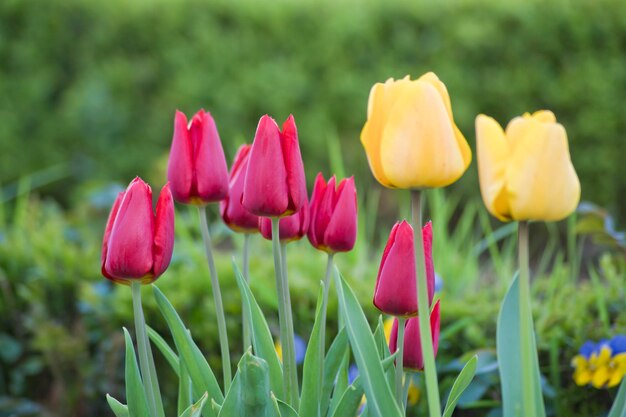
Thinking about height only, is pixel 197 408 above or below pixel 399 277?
below

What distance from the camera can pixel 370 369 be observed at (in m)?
1.20

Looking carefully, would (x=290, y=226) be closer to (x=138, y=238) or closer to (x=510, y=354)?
(x=138, y=238)

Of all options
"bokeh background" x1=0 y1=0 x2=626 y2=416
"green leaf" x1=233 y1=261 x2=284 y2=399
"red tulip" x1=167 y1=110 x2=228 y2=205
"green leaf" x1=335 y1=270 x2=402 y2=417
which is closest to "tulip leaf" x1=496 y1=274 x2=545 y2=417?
"green leaf" x1=335 y1=270 x2=402 y2=417

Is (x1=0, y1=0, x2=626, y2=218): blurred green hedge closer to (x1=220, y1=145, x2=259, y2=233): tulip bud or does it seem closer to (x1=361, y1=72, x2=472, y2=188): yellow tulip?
(x1=220, y1=145, x2=259, y2=233): tulip bud

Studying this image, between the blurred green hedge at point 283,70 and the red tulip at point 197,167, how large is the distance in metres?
3.87

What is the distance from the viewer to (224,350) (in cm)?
143

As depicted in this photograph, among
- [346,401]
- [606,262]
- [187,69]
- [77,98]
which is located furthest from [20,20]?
[346,401]

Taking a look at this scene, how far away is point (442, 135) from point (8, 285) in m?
2.14

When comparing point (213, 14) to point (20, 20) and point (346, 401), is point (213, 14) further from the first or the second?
point (346, 401)

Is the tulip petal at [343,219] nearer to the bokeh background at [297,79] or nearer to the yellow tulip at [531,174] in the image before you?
the yellow tulip at [531,174]

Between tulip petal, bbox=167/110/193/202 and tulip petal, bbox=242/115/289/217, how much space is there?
168 mm

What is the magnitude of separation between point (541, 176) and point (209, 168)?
1.76 ft

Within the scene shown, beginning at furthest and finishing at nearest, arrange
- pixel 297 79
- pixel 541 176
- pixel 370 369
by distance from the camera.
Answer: pixel 297 79
pixel 370 369
pixel 541 176

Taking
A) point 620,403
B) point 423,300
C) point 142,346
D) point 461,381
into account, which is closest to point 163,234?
A: point 142,346
